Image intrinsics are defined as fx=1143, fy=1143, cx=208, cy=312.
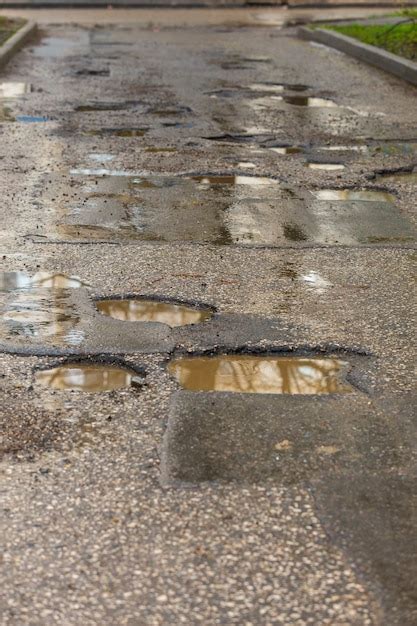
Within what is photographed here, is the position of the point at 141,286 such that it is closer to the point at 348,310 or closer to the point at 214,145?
the point at 348,310

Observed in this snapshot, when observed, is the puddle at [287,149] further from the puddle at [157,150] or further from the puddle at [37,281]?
the puddle at [37,281]

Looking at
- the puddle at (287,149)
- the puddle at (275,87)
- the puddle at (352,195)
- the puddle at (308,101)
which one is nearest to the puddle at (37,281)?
the puddle at (352,195)

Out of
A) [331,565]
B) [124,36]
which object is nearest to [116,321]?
[331,565]

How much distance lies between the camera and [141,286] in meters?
6.14

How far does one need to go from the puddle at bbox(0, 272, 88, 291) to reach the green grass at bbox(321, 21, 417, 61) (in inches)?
456

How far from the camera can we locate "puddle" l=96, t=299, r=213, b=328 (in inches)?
222

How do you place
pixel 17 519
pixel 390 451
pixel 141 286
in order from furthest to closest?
pixel 141 286 < pixel 390 451 < pixel 17 519

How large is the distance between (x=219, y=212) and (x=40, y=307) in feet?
8.05

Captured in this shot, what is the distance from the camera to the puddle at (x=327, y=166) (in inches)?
372

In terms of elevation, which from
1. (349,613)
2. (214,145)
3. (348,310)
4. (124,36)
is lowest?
(124,36)

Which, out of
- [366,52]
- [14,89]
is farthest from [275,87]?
[366,52]

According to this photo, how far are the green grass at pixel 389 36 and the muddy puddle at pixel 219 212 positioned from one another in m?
8.90

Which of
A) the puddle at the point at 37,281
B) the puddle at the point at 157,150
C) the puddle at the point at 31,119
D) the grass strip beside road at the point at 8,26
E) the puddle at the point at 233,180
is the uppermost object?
the puddle at the point at 37,281

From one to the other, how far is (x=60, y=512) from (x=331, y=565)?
0.90 metres
